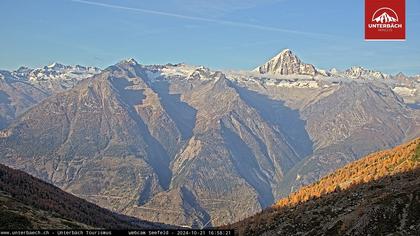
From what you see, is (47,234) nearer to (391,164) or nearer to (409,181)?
(409,181)

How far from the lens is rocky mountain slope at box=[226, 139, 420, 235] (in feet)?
219

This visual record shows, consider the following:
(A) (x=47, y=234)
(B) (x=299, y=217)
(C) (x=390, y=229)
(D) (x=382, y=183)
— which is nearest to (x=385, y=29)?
(D) (x=382, y=183)

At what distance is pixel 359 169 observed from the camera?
13288 centimetres

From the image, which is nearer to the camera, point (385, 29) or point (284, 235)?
point (284, 235)

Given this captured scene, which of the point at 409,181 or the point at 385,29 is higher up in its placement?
the point at 385,29

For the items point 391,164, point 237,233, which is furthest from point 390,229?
point 391,164

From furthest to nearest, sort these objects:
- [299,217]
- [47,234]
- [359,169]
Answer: [359,169] → [299,217] → [47,234]

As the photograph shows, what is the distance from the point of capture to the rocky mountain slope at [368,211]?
66.8m

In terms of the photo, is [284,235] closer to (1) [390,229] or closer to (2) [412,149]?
(1) [390,229]

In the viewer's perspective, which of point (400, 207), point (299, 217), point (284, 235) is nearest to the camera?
point (400, 207)

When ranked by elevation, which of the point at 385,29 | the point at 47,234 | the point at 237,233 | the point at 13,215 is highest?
the point at 385,29

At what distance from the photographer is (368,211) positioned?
70.6 meters

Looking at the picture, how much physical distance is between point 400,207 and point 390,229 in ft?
17.3

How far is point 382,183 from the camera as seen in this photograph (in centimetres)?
9150
